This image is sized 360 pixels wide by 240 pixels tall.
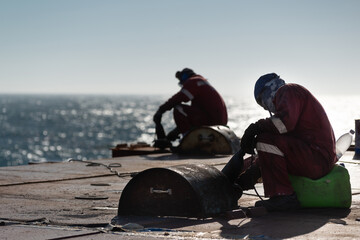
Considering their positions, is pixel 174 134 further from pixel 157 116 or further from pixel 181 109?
pixel 181 109

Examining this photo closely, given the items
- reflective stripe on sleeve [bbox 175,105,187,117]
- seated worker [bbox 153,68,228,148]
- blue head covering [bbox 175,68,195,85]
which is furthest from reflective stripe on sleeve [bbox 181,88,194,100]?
blue head covering [bbox 175,68,195,85]

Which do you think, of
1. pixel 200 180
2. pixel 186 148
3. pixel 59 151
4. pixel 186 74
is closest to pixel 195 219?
pixel 200 180

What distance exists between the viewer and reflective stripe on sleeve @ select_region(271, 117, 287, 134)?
6.23m

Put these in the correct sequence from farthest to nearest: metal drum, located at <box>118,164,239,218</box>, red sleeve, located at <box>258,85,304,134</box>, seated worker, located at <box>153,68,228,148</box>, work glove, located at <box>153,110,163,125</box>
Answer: work glove, located at <box>153,110,163,125</box>, seated worker, located at <box>153,68,228,148</box>, red sleeve, located at <box>258,85,304,134</box>, metal drum, located at <box>118,164,239,218</box>

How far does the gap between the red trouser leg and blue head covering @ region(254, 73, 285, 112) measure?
0.41 metres

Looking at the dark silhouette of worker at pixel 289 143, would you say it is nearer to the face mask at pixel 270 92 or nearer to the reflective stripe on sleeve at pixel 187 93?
the face mask at pixel 270 92

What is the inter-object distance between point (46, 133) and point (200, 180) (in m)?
79.8

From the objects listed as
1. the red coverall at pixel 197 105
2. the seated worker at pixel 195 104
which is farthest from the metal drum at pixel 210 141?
the red coverall at pixel 197 105

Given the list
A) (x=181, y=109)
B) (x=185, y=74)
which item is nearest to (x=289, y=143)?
(x=181, y=109)

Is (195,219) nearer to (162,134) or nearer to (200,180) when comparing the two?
(200,180)

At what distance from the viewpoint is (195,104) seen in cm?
1368

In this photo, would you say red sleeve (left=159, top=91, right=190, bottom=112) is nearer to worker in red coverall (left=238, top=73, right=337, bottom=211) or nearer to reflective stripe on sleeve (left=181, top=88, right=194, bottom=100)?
reflective stripe on sleeve (left=181, top=88, right=194, bottom=100)

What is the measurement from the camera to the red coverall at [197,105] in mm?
13453

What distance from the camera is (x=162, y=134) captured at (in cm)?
1452
